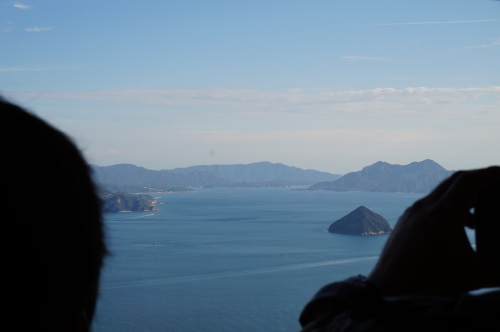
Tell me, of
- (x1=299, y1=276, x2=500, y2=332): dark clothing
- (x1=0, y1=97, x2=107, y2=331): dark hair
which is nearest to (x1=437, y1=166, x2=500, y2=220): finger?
(x1=299, y1=276, x2=500, y2=332): dark clothing

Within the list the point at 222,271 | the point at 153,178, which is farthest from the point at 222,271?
the point at 153,178

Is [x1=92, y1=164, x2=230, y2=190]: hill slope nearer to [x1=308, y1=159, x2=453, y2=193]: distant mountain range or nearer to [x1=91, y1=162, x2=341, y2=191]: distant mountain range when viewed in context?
[x1=91, y1=162, x2=341, y2=191]: distant mountain range

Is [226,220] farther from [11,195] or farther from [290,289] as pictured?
[11,195]

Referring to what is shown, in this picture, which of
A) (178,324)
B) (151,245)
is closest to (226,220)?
(151,245)

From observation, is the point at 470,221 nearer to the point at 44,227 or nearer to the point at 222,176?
the point at 44,227

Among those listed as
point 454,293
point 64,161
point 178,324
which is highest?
point 64,161

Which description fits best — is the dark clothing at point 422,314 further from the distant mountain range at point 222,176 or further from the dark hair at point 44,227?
the distant mountain range at point 222,176
